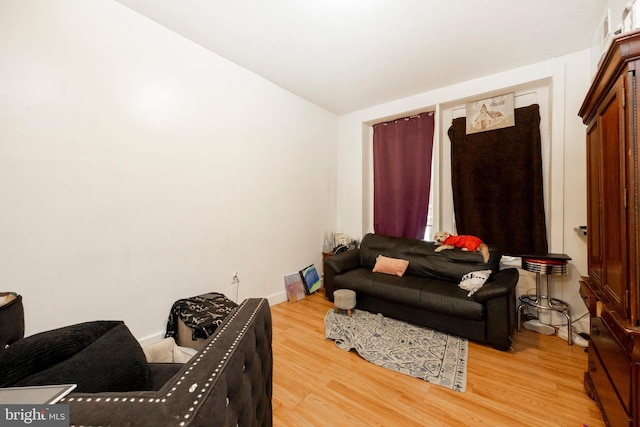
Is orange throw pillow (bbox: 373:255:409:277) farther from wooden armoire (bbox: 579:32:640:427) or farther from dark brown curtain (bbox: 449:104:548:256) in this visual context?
wooden armoire (bbox: 579:32:640:427)

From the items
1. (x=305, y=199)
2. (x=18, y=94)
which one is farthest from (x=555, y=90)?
(x=18, y=94)

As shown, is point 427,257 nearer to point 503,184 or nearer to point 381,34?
point 503,184

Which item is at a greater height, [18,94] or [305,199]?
[18,94]

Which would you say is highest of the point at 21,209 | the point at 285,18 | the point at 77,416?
the point at 285,18

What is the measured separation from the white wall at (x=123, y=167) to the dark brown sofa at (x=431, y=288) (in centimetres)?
119

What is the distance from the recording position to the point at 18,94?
1.65m

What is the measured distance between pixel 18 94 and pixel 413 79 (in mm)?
3606

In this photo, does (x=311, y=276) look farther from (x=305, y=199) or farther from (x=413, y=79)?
(x=413, y=79)

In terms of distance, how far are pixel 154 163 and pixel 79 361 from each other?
6.31ft

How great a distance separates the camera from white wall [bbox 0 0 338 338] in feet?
5.50

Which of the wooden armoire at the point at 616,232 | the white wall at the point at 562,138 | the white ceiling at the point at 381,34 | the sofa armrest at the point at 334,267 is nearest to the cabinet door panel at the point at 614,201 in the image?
the wooden armoire at the point at 616,232

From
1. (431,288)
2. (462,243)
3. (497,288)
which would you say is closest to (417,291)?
(431,288)

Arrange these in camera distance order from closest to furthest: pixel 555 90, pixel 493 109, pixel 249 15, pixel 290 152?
1. pixel 249 15
2. pixel 555 90
3. pixel 493 109
4. pixel 290 152

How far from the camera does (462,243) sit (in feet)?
9.86
